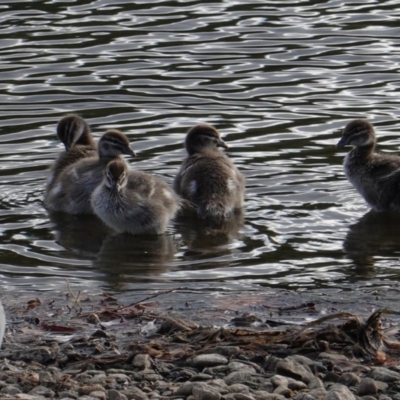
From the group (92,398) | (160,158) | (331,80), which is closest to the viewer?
(92,398)

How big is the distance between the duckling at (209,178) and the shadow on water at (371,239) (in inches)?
44.9

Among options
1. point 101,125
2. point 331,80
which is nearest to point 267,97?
point 331,80

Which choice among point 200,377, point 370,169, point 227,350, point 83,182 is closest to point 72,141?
point 83,182

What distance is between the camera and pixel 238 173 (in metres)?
11.9

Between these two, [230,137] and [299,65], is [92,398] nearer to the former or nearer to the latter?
[230,137]

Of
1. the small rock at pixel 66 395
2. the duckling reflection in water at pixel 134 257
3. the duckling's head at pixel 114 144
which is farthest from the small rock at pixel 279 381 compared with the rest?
the duckling's head at pixel 114 144

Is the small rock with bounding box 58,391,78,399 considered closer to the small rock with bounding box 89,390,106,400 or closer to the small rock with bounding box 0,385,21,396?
the small rock with bounding box 89,390,106,400

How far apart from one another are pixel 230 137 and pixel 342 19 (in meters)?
5.27

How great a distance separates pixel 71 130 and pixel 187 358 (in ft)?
18.7

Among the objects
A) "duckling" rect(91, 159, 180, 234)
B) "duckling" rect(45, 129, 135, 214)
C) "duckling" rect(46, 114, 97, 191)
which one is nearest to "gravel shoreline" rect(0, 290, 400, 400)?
"duckling" rect(91, 159, 180, 234)

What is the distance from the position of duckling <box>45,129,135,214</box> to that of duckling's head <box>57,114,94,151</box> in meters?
0.61

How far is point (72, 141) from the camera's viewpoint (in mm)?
12672

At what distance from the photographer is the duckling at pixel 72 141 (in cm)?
1248

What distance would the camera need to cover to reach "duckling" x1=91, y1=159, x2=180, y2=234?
11117mm
